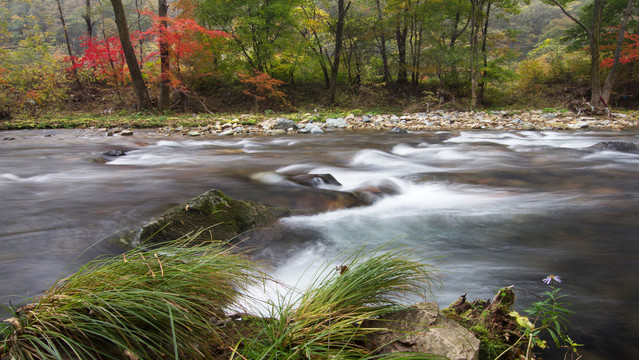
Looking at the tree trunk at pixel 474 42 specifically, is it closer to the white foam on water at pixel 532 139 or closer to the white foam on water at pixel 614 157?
the white foam on water at pixel 532 139

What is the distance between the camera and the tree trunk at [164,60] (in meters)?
15.7

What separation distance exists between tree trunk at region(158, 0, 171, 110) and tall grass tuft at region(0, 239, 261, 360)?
1657 cm

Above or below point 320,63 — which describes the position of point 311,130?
below

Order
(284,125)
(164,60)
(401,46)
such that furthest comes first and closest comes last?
(401,46) < (164,60) < (284,125)

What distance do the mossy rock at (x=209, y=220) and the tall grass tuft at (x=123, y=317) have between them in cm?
96

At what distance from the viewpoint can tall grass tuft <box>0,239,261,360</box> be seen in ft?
4.31

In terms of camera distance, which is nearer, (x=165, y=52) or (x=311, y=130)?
(x=311, y=130)

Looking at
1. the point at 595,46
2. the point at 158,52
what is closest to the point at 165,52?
the point at 158,52

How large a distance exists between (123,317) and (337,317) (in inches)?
33.3

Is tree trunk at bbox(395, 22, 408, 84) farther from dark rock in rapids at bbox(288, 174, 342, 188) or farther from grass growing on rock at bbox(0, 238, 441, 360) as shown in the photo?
grass growing on rock at bbox(0, 238, 441, 360)

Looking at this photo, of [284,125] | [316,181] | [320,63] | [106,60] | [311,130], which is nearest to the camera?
[316,181]

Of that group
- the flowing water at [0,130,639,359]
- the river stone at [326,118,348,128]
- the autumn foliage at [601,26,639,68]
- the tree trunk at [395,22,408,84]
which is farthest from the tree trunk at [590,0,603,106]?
the river stone at [326,118,348,128]

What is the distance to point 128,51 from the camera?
14797mm

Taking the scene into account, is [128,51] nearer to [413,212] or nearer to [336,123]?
[336,123]
